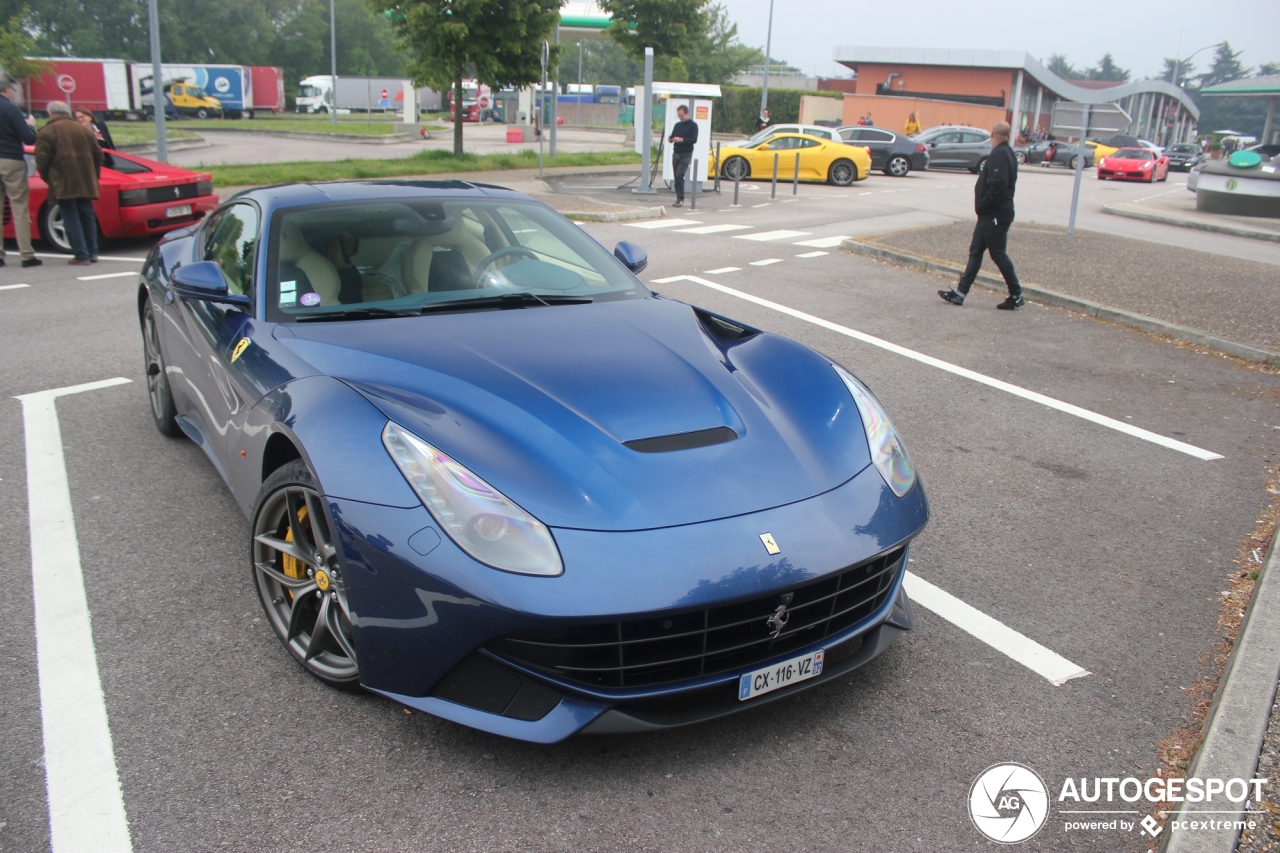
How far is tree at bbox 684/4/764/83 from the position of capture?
6175cm

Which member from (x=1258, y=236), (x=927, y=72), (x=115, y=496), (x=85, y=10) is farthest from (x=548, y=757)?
(x=85, y=10)

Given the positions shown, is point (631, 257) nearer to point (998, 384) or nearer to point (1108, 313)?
point (998, 384)

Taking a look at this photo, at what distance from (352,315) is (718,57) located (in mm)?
70912

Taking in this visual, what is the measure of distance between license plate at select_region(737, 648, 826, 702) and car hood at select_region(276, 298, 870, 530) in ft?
1.37

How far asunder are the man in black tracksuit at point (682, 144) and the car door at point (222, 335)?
45.7 feet

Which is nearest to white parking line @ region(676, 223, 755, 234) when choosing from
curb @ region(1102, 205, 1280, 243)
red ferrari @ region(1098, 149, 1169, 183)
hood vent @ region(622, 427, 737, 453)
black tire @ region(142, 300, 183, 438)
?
curb @ region(1102, 205, 1280, 243)

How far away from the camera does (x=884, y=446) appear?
3125 millimetres

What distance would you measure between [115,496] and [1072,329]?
764cm

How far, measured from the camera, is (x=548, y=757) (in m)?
2.62

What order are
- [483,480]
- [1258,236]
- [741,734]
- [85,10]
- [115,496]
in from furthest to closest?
[85,10] < [1258,236] < [115,496] < [741,734] < [483,480]

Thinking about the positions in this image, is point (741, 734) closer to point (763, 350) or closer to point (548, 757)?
point (548, 757)

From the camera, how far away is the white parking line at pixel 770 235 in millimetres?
14097

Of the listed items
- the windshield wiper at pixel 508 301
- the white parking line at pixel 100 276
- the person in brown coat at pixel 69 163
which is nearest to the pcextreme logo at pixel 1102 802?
the windshield wiper at pixel 508 301

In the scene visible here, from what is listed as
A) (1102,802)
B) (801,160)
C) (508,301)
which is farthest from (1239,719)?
(801,160)
